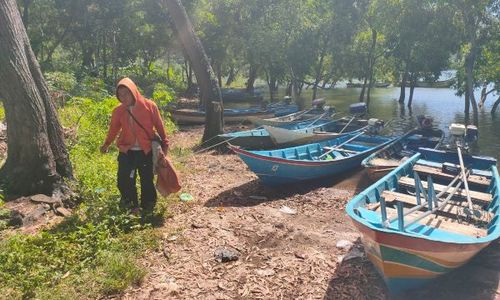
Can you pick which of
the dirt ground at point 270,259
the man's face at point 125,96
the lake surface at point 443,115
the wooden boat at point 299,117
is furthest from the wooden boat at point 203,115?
the man's face at point 125,96

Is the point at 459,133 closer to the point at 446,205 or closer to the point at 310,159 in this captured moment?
the point at 446,205

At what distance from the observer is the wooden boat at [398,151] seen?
9625 mm

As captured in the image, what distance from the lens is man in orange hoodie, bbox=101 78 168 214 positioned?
559cm

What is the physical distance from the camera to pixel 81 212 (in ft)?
19.8

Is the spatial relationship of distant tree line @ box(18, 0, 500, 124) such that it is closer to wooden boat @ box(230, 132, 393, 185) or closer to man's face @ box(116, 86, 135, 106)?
wooden boat @ box(230, 132, 393, 185)

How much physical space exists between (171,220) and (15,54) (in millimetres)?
3576

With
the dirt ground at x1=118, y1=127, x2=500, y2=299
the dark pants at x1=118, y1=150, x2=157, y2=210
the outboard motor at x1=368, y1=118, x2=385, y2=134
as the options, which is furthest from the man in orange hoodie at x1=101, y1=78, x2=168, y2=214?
the outboard motor at x1=368, y1=118, x2=385, y2=134

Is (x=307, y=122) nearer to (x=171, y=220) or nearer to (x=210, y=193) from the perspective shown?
(x=210, y=193)

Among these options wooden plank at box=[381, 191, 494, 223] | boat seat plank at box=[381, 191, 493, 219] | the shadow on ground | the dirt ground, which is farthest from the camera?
the shadow on ground

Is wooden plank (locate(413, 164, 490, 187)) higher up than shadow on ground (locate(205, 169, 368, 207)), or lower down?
higher up

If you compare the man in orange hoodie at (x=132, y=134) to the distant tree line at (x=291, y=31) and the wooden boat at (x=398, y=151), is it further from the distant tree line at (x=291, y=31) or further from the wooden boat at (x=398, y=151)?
the distant tree line at (x=291, y=31)

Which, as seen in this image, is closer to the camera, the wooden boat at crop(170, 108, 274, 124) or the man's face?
the man's face

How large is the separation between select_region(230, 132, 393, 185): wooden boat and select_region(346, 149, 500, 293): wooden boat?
2479mm

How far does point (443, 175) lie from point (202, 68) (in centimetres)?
817
